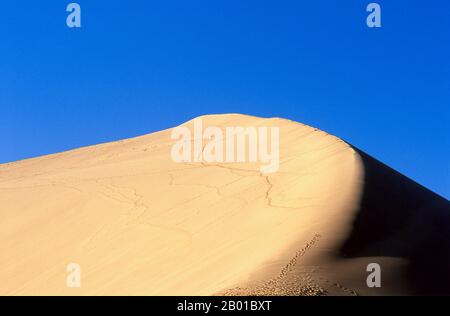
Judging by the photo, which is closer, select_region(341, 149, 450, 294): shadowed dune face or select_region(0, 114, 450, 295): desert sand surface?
select_region(0, 114, 450, 295): desert sand surface

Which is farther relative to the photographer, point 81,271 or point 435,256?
point 81,271

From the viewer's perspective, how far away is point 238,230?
9.86m

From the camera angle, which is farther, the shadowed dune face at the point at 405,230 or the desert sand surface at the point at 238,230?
the shadowed dune face at the point at 405,230

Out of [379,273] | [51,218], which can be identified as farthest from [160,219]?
[379,273]

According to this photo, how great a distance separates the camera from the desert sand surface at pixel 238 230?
24.9ft

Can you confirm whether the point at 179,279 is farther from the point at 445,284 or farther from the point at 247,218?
the point at 445,284

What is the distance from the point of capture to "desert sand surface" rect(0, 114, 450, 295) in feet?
24.9

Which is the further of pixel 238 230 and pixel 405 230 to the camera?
pixel 238 230

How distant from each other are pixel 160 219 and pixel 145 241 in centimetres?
115
